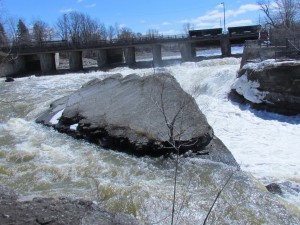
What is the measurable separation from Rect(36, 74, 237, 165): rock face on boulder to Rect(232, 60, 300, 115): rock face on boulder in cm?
457

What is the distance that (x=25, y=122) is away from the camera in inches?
536

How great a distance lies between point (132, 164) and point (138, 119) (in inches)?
64.9

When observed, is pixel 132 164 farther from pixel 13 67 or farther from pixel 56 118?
pixel 13 67

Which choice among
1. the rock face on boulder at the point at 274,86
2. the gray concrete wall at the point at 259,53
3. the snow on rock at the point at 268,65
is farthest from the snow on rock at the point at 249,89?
the gray concrete wall at the point at 259,53

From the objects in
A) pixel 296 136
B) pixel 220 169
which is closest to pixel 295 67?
pixel 296 136

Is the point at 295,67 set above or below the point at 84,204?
above

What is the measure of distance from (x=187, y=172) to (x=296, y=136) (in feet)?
16.7

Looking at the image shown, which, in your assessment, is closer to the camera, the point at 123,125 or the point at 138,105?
the point at 123,125

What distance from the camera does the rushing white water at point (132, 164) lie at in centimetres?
666

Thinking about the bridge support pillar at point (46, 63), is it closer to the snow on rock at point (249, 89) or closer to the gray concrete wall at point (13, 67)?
the gray concrete wall at point (13, 67)

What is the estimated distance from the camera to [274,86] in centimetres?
1371

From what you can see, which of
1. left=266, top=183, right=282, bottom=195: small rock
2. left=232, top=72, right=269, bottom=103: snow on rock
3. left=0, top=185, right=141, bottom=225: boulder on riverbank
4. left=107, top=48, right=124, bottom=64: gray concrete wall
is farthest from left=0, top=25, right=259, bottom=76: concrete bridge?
left=0, top=185, right=141, bottom=225: boulder on riverbank

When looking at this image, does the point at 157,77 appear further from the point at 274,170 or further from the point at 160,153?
the point at 274,170

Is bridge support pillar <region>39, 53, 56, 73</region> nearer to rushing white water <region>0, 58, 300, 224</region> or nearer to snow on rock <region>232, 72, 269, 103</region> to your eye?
rushing white water <region>0, 58, 300, 224</region>
